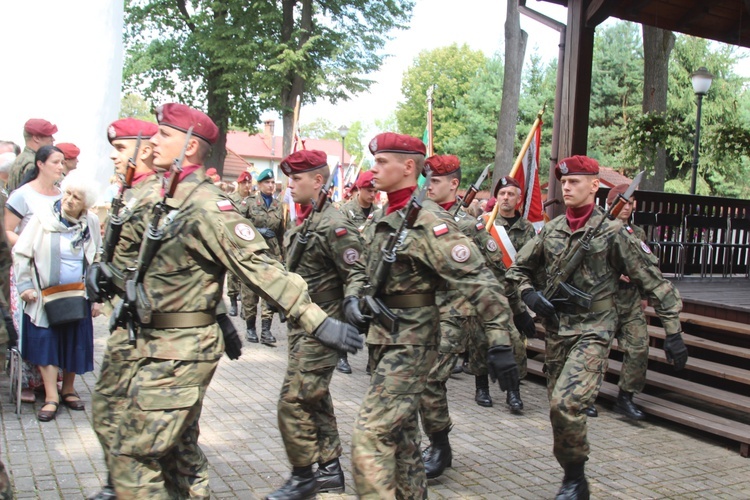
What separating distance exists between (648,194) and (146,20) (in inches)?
1143

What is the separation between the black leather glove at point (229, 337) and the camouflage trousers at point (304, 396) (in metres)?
0.99

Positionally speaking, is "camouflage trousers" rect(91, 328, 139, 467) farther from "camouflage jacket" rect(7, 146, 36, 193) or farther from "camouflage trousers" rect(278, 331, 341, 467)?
"camouflage jacket" rect(7, 146, 36, 193)

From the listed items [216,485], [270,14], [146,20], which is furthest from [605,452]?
[146,20]

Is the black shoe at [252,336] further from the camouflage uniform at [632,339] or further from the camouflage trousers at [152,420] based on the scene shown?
the camouflage trousers at [152,420]

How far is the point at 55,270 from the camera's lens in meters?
6.46

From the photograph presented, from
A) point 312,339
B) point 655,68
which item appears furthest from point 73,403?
point 655,68

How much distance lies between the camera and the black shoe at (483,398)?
7754 millimetres

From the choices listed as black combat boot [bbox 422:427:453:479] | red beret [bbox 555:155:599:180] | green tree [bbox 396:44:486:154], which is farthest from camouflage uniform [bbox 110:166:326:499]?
green tree [bbox 396:44:486:154]

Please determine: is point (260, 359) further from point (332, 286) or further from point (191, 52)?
point (191, 52)

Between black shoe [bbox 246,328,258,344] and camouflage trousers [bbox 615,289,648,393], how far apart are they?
16.9 ft

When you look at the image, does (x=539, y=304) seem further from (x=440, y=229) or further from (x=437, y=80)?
(x=437, y=80)

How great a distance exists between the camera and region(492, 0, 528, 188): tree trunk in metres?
18.9

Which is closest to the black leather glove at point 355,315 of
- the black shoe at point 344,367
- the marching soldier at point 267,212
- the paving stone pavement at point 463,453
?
the paving stone pavement at point 463,453

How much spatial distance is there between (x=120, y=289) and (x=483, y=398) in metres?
4.60
